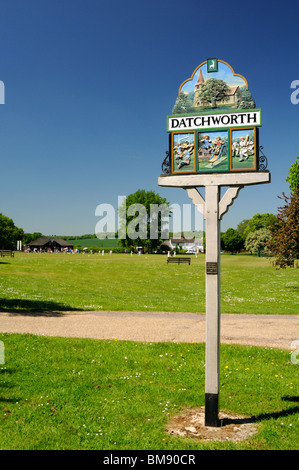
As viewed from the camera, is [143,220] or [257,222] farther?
[257,222]

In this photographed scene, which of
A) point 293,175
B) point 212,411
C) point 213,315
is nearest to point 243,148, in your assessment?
point 213,315

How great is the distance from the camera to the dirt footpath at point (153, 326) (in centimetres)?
1188

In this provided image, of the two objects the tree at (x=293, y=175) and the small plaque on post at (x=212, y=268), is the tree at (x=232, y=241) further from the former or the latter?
the small plaque on post at (x=212, y=268)

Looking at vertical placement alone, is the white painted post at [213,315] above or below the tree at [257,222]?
below

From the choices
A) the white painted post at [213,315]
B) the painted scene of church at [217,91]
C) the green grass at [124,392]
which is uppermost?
the painted scene of church at [217,91]

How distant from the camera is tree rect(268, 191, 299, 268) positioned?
23.7 metres

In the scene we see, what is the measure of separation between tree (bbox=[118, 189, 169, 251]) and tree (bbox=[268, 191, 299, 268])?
60.2 metres

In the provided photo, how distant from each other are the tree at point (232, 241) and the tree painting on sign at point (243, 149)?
99.8m

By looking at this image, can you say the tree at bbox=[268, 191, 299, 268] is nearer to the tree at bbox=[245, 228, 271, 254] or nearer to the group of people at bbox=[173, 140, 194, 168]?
the group of people at bbox=[173, 140, 194, 168]

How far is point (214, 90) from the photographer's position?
6641 mm

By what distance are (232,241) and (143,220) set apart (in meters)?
30.5

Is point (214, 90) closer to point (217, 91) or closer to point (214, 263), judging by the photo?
point (217, 91)

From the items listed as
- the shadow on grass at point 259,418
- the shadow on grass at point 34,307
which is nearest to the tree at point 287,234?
the shadow on grass at point 34,307
